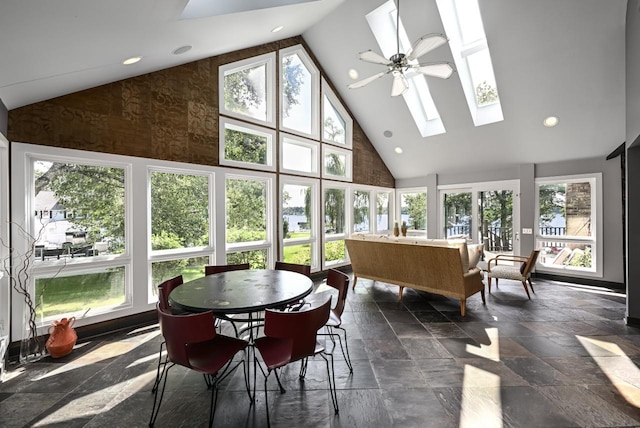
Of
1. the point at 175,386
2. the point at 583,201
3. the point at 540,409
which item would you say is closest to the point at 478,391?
the point at 540,409

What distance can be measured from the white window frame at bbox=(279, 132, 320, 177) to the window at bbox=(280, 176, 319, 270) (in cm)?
15

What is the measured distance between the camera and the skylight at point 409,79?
492cm

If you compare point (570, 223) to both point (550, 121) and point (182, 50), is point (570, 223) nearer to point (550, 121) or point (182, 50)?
point (550, 121)

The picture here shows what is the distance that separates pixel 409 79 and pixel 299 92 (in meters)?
2.30

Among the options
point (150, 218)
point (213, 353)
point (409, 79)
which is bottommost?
point (213, 353)

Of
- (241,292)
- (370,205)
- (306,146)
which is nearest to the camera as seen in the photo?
(241,292)

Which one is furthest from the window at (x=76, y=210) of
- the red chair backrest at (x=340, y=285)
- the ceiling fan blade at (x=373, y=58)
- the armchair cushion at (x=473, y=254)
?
the armchair cushion at (x=473, y=254)

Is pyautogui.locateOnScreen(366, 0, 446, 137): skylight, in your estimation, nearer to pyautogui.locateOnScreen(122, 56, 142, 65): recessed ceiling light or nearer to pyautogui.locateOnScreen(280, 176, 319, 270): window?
pyautogui.locateOnScreen(280, 176, 319, 270): window

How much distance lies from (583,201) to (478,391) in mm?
5416

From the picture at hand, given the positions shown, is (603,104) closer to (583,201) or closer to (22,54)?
(583,201)

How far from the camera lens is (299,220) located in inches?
235

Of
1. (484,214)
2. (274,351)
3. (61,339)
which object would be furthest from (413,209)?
(61,339)

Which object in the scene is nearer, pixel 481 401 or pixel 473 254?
pixel 481 401

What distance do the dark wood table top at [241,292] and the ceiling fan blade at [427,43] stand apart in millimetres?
2788
